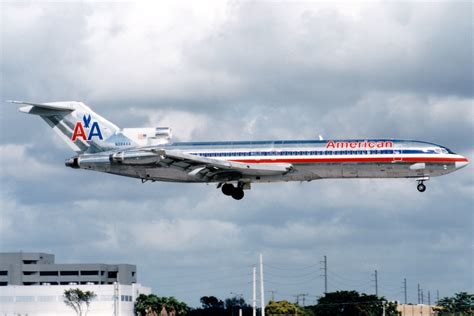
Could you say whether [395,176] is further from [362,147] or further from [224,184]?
[224,184]

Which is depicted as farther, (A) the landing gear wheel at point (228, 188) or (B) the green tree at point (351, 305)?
(B) the green tree at point (351, 305)

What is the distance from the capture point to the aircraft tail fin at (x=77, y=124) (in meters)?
98.9

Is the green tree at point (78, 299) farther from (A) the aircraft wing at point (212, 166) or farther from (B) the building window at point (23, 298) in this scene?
(A) the aircraft wing at point (212, 166)

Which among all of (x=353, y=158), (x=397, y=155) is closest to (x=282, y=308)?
(x=353, y=158)

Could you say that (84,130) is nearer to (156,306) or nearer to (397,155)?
(397,155)

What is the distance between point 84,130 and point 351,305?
81.8 meters

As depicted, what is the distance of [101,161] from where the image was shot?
93562 mm

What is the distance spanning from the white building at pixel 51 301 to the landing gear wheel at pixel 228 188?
289 ft

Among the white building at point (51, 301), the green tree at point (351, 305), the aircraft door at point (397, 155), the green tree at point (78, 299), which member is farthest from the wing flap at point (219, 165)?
the white building at point (51, 301)

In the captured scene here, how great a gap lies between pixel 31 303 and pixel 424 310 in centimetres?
7062

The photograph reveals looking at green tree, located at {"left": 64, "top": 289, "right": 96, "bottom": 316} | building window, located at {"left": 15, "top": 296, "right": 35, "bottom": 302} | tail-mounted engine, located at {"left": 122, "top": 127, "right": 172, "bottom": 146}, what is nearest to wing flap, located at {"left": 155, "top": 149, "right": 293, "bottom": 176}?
tail-mounted engine, located at {"left": 122, "top": 127, "right": 172, "bottom": 146}

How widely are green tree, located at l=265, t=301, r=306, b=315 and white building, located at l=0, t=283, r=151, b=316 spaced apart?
3172cm

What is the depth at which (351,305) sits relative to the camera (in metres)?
170

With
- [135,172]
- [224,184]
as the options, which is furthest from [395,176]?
[135,172]
